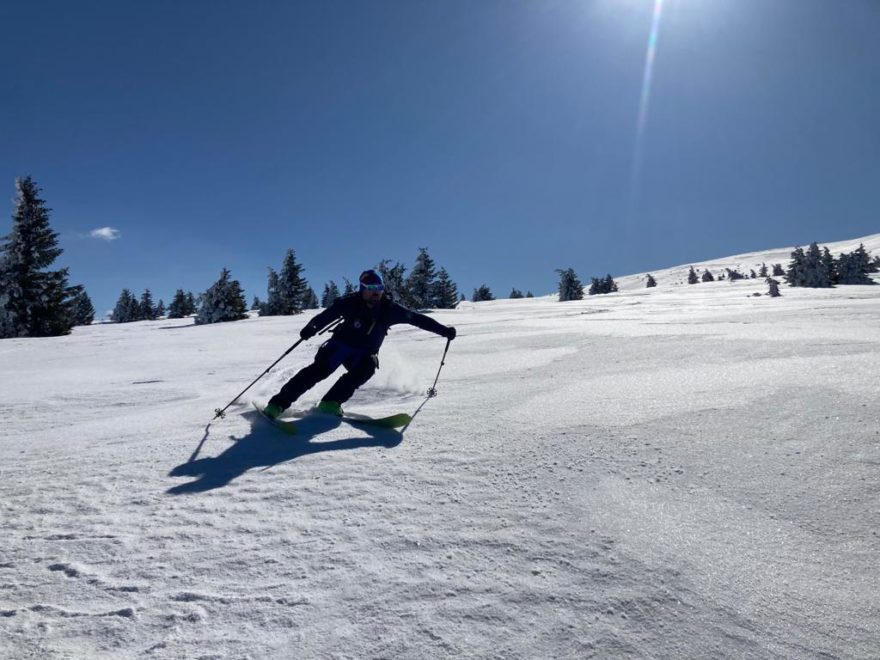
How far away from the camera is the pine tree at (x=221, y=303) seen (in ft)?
109

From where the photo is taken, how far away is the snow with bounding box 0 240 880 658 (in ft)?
5.24

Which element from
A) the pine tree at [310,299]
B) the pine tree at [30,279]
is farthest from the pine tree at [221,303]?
the pine tree at [310,299]

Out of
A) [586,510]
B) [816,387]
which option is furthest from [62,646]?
[816,387]

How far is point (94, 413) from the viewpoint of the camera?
195 inches

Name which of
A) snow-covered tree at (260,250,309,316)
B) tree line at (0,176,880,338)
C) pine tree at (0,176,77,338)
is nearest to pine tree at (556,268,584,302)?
tree line at (0,176,880,338)

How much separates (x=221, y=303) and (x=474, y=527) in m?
35.7

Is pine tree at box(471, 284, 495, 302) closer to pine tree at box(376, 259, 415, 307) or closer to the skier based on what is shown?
pine tree at box(376, 259, 415, 307)

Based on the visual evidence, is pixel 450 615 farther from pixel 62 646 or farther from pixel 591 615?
pixel 62 646

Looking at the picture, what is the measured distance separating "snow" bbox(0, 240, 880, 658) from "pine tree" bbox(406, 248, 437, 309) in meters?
36.5

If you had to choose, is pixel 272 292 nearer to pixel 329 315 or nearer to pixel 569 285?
pixel 569 285

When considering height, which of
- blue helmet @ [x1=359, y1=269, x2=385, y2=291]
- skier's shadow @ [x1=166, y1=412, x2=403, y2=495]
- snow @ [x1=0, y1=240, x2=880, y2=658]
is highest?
blue helmet @ [x1=359, y1=269, x2=385, y2=291]

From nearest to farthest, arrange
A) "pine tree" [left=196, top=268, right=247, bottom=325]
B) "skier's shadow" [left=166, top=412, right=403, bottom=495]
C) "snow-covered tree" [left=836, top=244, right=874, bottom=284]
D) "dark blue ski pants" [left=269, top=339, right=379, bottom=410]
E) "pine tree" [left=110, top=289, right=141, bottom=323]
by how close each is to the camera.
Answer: "skier's shadow" [left=166, top=412, right=403, bottom=495]
"dark blue ski pants" [left=269, top=339, right=379, bottom=410]
"pine tree" [left=196, top=268, right=247, bottom=325]
"snow-covered tree" [left=836, top=244, right=874, bottom=284]
"pine tree" [left=110, top=289, right=141, bottom=323]

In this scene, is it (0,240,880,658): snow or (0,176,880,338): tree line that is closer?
(0,240,880,658): snow

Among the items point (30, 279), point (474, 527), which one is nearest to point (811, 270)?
point (474, 527)
